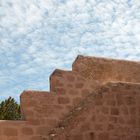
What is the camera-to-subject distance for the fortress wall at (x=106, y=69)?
952 cm

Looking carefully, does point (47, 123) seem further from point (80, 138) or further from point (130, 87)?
point (130, 87)

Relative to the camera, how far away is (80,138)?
8617mm

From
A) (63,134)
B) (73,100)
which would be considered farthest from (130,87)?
(63,134)

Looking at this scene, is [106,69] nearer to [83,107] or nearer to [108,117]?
[108,117]

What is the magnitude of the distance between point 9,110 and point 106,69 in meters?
12.1

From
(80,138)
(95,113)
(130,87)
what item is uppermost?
(130,87)

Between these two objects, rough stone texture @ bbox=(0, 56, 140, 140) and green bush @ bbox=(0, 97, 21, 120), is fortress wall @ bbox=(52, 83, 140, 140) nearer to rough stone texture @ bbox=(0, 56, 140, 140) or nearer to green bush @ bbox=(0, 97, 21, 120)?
rough stone texture @ bbox=(0, 56, 140, 140)

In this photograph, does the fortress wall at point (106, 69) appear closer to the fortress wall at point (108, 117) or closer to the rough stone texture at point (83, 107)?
the rough stone texture at point (83, 107)

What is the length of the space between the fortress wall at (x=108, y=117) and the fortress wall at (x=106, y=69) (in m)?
0.56

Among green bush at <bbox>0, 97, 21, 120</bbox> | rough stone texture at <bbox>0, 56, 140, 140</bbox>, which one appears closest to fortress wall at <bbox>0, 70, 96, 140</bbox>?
rough stone texture at <bbox>0, 56, 140, 140</bbox>

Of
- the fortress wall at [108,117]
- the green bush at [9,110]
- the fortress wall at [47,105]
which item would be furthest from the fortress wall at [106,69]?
the green bush at [9,110]

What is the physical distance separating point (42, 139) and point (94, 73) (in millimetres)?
2367

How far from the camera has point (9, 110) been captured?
823 inches

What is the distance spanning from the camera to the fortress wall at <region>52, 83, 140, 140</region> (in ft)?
28.3
